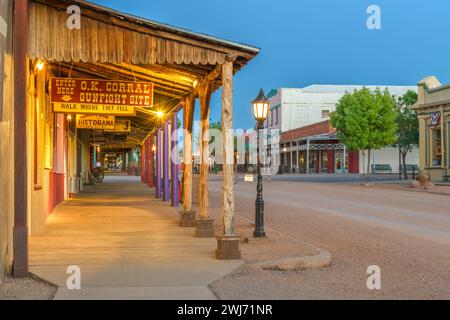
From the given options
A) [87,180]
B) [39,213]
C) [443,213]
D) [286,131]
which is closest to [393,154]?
[286,131]

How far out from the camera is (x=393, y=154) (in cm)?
6831

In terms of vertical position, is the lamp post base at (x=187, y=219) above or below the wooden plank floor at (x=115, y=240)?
above

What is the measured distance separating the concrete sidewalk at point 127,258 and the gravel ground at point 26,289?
116 millimetres

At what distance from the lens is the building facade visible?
39219 mm

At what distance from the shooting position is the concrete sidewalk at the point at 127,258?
281 inches

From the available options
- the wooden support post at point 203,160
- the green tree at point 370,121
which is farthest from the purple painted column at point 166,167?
the green tree at point 370,121

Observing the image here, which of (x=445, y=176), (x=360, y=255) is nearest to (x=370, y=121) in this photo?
(x=445, y=176)

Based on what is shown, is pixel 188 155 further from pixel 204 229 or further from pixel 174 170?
pixel 174 170

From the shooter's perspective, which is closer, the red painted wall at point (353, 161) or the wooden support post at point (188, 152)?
the wooden support post at point (188, 152)

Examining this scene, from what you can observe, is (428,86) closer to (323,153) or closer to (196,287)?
(323,153)

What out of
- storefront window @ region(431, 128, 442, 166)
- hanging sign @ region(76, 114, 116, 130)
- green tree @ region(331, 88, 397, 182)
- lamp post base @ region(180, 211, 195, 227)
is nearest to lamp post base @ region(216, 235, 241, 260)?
lamp post base @ region(180, 211, 195, 227)

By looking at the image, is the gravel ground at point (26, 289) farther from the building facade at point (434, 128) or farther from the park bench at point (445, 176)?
the building facade at point (434, 128)

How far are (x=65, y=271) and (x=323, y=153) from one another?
64188mm

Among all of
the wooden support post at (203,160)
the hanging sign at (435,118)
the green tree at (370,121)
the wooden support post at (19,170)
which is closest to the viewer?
the wooden support post at (19,170)
